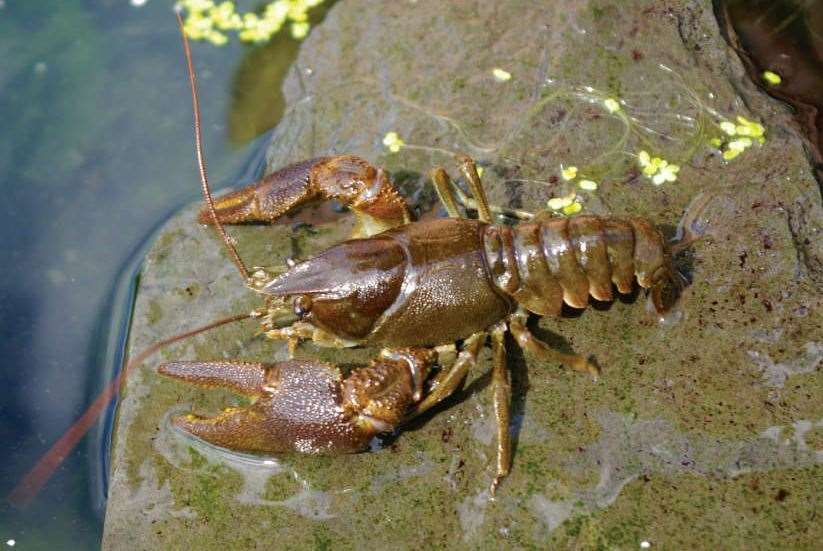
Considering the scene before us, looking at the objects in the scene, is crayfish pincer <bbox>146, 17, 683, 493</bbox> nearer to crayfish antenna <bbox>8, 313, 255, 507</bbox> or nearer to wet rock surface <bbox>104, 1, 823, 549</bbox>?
wet rock surface <bbox>104, 1, 823, 549</bbox>

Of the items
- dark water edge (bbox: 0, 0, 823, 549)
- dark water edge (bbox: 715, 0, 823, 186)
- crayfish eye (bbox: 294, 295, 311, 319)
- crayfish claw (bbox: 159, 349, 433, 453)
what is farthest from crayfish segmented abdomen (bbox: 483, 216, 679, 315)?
dark water edge (bbox: 0, 0, 823, 549)

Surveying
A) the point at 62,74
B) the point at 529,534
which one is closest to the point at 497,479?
the point at 529,534

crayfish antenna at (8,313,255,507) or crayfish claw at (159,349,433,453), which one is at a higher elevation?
crayfish claw at (159,349,433,453)

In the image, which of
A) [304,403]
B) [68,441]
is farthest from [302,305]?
[68,441]

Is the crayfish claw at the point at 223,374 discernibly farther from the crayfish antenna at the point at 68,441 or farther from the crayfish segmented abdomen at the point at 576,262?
the crayfish segmented abdomen at the point at 576,262

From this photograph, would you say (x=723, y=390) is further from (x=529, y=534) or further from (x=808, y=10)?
(x=808, y=10)
